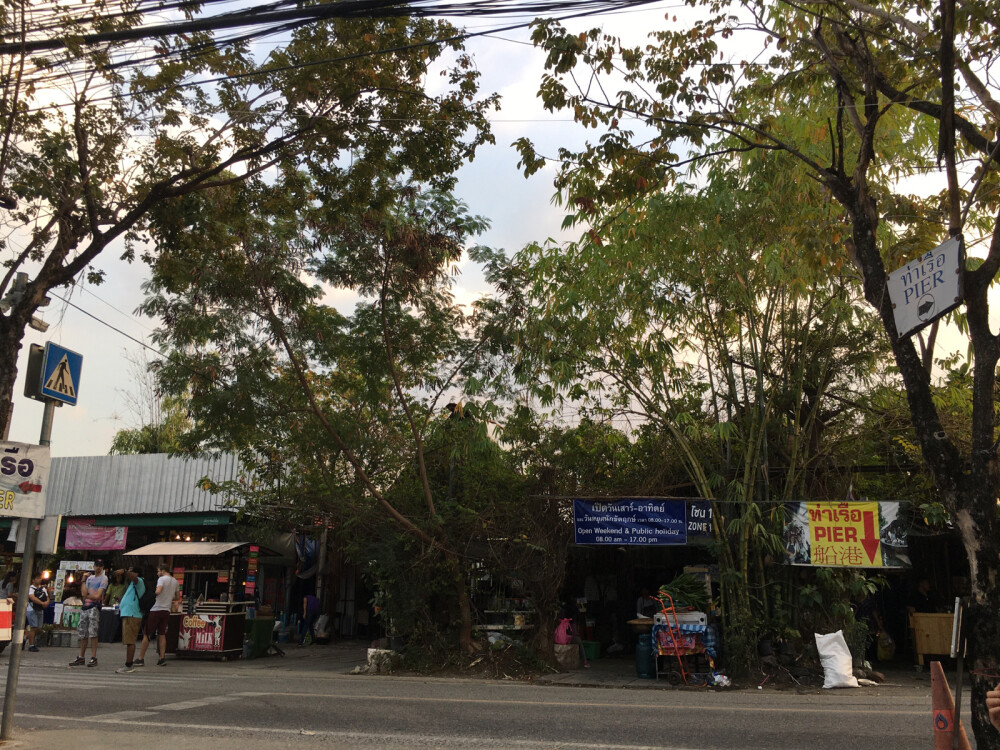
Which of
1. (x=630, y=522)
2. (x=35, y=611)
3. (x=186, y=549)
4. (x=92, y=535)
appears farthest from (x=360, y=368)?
(x=92, y=535)

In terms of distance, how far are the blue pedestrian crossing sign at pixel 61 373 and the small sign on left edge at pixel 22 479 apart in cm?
61

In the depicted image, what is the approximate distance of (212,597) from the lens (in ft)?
73.5

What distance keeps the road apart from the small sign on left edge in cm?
220

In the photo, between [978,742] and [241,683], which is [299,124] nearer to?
[241,683]

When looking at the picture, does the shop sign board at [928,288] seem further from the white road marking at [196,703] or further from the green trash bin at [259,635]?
the green trash bin at [259,635]

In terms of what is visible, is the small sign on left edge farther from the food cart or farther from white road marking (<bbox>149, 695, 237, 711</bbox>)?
the food cart

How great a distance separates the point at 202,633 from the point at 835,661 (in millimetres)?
12164

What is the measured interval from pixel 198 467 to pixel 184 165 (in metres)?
14.4

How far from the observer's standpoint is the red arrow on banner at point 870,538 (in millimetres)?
13734

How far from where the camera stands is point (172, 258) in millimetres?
12016

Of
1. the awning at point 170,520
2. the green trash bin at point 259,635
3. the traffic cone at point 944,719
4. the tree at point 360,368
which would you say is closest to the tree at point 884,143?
the traffic cone at point 944,719

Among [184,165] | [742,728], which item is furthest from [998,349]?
[184,165]

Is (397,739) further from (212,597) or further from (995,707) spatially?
(212,597)

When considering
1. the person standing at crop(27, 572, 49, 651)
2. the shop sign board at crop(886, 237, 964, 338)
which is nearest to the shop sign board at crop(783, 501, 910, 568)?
the shop sign board at crop(886, 237, 964, 338)
